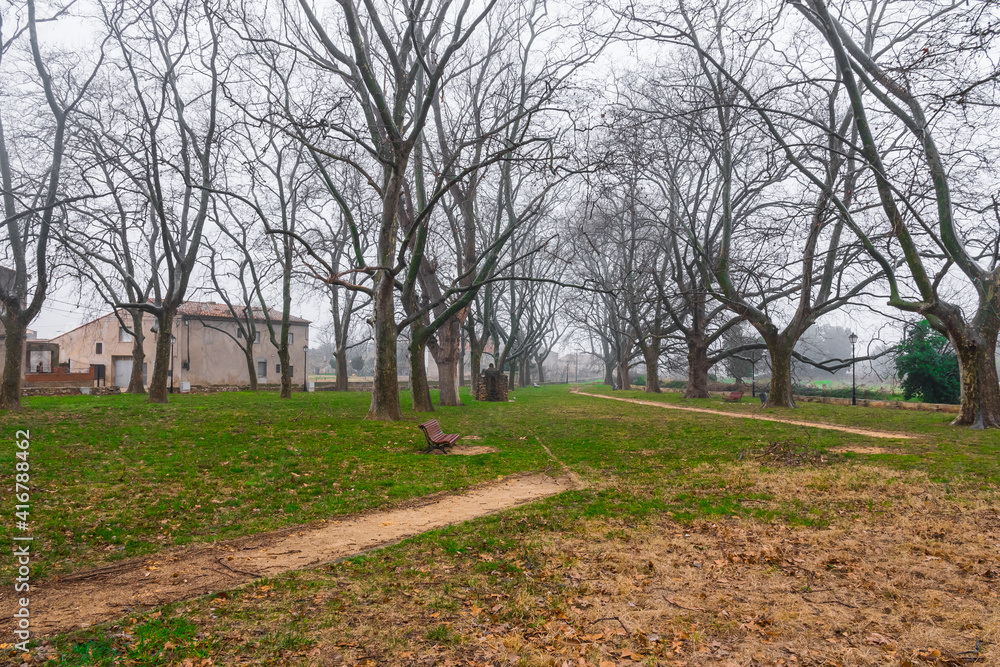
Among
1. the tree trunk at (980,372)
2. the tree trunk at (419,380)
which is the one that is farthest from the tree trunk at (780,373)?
the tree trunk at (419,380)

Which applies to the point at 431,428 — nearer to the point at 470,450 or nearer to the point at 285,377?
the point at 470,450

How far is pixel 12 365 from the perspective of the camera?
1513 cm

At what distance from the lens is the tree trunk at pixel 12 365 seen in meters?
14.9

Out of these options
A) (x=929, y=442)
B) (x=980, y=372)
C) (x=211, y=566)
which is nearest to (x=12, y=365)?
(x=211, y=566)

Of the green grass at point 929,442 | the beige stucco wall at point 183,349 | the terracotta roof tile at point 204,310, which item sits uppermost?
the terracotta roof tile at point 204,310

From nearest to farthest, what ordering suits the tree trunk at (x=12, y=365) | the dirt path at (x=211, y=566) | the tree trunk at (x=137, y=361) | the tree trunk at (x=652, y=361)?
the dirt path at (x=211, y=566) < the tree trunk at (x=12, y=365) < the tree trunk at (x=137, y=361) < the tree trunk at (x=652, y=361)

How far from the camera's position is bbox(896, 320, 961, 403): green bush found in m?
23.9

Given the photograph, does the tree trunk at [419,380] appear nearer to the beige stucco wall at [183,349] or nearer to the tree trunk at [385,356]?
the tree trunk at [385,356]

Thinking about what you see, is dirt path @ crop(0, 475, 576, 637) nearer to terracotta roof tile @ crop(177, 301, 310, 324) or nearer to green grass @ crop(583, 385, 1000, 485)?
green grass @ crop(583, 385, 1000, 485)

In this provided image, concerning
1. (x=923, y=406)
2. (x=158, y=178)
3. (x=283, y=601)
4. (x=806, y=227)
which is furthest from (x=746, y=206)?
(x=283, y=601)

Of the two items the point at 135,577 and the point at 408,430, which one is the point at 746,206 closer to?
the point at 408,430

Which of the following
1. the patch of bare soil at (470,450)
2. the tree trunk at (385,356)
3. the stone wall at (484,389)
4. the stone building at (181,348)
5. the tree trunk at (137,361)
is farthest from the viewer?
the stone building at (181,348)

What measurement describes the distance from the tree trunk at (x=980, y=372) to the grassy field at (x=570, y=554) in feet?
17.1

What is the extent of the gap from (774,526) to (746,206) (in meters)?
22.2
